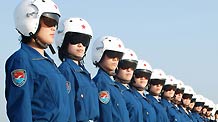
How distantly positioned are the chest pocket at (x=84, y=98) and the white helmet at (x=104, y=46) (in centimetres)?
160

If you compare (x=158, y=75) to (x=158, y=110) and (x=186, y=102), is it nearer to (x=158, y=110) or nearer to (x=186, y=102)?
(x=158, y=110)

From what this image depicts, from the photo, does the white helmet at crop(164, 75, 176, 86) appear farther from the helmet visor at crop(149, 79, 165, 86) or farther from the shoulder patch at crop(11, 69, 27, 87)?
the shoulder patch at crop(11, 69, 27, 87)

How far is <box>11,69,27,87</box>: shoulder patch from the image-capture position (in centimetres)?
614

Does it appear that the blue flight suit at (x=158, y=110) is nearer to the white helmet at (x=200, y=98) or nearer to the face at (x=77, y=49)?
the face at (x=77, y=49)

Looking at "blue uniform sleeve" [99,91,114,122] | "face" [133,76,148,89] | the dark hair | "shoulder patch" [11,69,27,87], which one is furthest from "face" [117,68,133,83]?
"shoulder patch" [11,69,27,87]

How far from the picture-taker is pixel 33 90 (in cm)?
630

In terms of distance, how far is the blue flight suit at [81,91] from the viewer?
7793 millimetres

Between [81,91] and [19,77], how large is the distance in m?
1.83

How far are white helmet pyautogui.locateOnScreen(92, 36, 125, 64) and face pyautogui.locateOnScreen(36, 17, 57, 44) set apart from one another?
9.70 ft

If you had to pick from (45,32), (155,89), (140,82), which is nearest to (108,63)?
(140,82)

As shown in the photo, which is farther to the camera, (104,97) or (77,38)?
(104,97)

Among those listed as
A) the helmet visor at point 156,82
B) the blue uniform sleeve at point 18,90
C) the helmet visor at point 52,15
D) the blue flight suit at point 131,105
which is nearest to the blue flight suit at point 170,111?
the helmet visor at point 156,82

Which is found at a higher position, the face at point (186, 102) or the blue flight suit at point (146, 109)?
the blue flight suit at point (146, 109)

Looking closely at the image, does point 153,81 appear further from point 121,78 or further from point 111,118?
point 111,118
